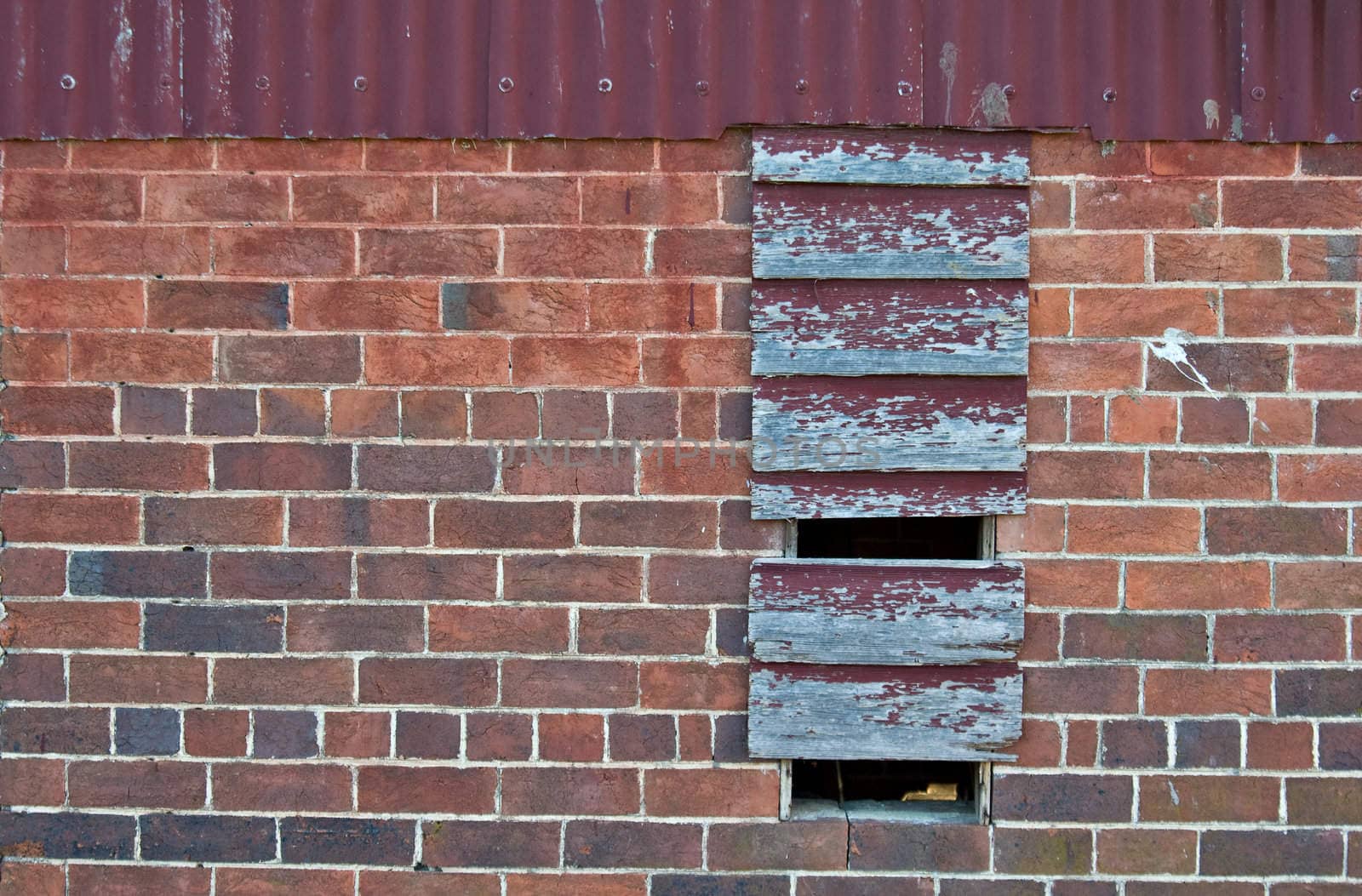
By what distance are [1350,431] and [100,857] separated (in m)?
3.41

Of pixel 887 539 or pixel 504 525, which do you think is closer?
pixel 504 525

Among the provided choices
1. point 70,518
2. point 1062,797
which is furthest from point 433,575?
point 1062,797

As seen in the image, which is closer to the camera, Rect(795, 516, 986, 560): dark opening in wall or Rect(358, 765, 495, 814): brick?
Rect(358, 765, 495, 814): brick

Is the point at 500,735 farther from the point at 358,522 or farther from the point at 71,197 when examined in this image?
the point at 71,197

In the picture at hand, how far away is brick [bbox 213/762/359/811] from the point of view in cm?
251

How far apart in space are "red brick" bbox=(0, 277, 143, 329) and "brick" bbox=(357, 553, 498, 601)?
898 mm

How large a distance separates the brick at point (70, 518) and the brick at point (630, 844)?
1398 millimetres

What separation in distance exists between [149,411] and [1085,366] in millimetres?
2422

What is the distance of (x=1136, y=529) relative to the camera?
2.47 meters

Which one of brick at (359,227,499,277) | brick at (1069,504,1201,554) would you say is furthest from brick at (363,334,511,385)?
brick at (1069,504,1201,554)

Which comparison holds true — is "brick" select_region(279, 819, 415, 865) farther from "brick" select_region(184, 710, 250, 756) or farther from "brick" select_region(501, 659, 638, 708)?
"brick" select_region(501, 659, 638, 708)

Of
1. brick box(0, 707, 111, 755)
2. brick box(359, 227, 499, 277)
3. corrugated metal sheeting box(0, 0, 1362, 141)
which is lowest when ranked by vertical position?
brick box(0, 707, 111, 755)

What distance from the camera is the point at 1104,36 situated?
95.5 inches

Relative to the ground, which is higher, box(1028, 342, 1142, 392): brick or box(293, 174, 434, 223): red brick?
box(293, 174, 434, 223): red brick
